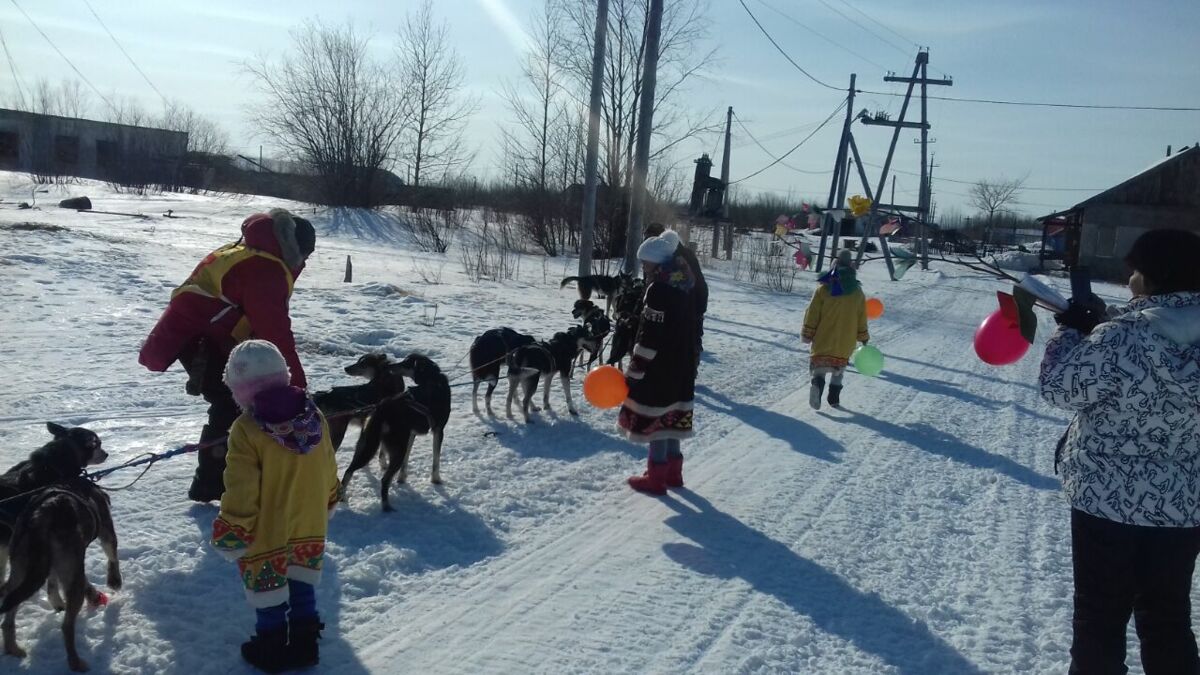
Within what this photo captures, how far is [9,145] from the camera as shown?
49.1 m

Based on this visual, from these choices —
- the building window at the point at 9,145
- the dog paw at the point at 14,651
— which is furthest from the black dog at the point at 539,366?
the building window at the point at 9,145

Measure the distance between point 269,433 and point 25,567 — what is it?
1106 millimetres

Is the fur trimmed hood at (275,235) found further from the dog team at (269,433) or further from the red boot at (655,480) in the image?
the red boot at (655,480)

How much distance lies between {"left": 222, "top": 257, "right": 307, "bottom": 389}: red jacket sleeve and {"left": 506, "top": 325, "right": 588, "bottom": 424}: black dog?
12.0 ft

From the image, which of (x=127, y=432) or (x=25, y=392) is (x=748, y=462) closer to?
(x=127, y=432)

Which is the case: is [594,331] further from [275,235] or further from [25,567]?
[25,567]

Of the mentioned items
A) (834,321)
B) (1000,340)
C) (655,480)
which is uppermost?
(1000,340)

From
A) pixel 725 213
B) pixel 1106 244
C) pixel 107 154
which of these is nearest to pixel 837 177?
pixel 725 213

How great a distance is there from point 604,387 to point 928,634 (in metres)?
2.73

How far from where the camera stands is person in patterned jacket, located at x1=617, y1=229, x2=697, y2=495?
6.15 m

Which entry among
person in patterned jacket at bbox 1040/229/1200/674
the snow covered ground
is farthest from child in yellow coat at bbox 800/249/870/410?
person in patterned jacket at bbox 1040/229/1200/674

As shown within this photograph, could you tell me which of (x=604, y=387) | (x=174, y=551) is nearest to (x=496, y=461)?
(x=604, y=387)

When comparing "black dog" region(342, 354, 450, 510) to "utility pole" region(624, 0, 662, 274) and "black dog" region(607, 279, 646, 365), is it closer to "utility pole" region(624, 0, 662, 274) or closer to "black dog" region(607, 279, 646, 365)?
"black dog" region(607, 279, 646, 365)

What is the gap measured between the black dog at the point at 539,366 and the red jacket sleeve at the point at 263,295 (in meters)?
3.66
